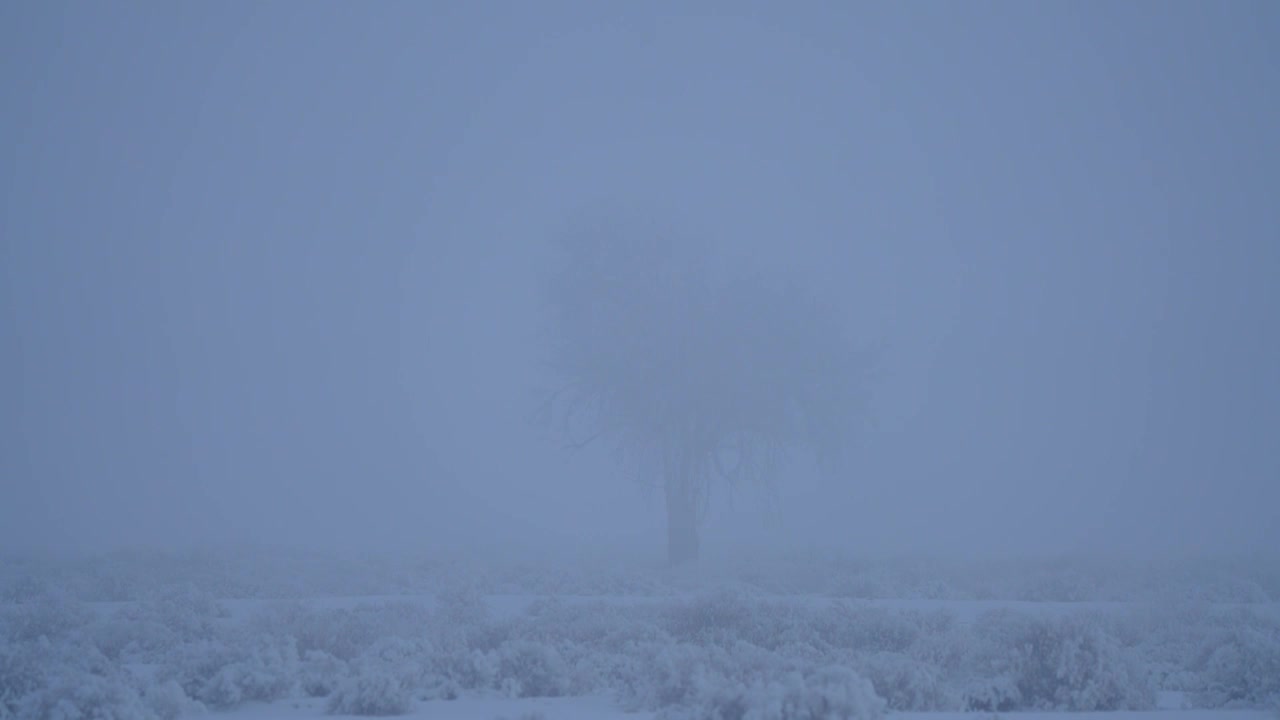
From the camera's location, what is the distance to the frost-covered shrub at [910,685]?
8.05 meters

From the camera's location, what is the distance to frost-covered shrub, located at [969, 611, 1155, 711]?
8.05 metres

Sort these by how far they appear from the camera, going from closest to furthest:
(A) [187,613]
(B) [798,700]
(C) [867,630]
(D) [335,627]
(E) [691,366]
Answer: (B) [798,700] < (C) [867,630] < (D) [335,627] < (A) [187,613] < (E) [691,366]

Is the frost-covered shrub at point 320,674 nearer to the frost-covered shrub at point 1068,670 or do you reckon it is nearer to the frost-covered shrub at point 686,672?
the frost-covered shrub at point 686,672

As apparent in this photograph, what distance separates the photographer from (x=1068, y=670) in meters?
8.23

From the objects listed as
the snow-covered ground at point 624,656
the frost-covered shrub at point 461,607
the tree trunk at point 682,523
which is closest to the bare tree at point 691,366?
the tree trunk at point 682,523

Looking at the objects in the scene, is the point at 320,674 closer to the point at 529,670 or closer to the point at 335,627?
the point at 529,670

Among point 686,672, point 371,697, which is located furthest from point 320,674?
point 686,672

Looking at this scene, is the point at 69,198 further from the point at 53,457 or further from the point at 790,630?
→ the point at 790,630

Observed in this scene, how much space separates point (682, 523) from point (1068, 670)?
1746cm

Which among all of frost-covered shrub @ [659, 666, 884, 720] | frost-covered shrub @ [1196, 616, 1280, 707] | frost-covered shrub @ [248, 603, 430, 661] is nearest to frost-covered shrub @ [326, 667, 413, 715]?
frost-covered shrub @ [248, 603, 430, 661]

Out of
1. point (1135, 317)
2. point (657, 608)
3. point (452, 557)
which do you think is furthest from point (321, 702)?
point (1135, 317)

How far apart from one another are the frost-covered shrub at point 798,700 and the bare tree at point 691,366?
1796 cm

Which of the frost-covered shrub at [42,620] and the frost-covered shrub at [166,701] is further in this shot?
the frost-covered shrub at [42,620]

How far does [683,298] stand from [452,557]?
8.64 m
